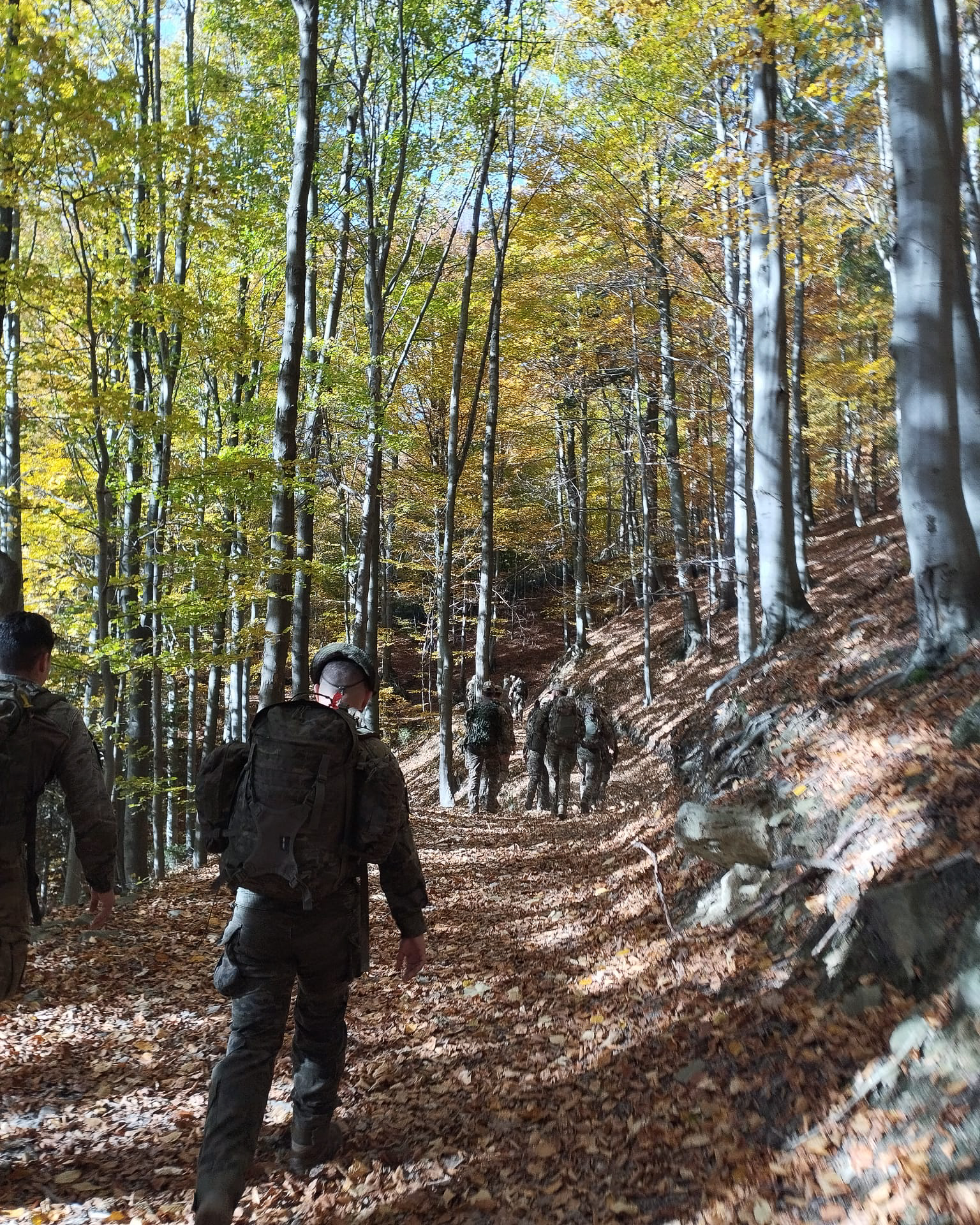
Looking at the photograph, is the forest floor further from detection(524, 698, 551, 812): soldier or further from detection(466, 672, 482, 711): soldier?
detection(524, 698, 551, 812): soldier

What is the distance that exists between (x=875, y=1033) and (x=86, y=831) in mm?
3174

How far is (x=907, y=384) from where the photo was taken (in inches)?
215

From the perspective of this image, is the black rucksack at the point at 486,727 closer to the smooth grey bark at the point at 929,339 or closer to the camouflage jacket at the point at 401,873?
the smooth grey bark at the point at 929,339

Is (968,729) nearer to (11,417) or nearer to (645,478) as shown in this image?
(11,417)

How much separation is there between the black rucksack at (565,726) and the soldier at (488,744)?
2.67 ft

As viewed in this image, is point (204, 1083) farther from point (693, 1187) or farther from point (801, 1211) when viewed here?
point (801, 1211)

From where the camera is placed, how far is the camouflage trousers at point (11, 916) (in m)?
3.02

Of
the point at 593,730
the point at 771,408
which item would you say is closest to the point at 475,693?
the point at 593,730

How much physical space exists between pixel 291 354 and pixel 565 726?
23.8ft

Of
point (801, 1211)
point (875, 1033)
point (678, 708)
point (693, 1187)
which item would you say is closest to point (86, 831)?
point (693, 1187)

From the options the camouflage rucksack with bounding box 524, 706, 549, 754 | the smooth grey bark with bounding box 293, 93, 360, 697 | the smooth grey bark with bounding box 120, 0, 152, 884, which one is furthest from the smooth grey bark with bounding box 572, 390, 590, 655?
the smooth grey bark with bounding box 120, 0, 152, 884

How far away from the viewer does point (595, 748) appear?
12.3 meters

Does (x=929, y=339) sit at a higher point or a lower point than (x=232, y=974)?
higher

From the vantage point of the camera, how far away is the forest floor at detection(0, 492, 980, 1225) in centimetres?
287
